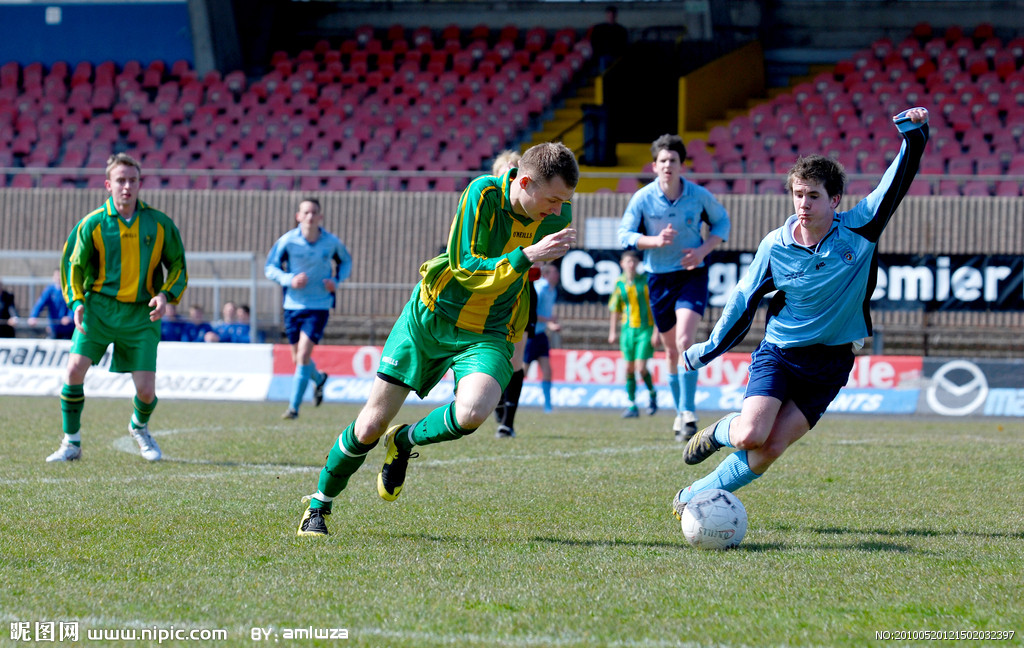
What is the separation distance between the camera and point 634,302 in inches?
Result: 599

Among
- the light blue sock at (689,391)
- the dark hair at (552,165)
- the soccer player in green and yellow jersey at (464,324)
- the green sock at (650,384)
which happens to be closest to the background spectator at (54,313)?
the green sock at (650,384)

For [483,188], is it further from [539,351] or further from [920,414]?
[920,414]

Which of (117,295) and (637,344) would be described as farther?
(637,344)

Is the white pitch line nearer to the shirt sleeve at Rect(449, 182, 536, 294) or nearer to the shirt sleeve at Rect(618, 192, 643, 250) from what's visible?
the shirt sleeve at Rect(449, 182, 536, 294)

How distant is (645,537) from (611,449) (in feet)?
13.7

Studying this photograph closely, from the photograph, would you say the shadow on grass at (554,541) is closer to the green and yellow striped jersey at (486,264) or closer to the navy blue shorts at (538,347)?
the green and yellow striped jersey at (486,264)

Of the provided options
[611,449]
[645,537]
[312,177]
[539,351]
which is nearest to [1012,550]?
[645,537]

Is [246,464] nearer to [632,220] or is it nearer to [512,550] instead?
[512,550]

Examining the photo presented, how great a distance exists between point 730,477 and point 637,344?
29.6 ft

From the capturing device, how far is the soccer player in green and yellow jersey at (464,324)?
5148 millimetres

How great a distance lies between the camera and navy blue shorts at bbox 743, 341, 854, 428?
573 cm

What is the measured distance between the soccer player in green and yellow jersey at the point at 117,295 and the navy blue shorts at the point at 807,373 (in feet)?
14.9

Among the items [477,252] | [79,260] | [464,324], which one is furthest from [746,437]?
[79,260]

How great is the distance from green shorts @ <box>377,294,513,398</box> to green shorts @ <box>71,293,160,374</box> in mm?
3585
